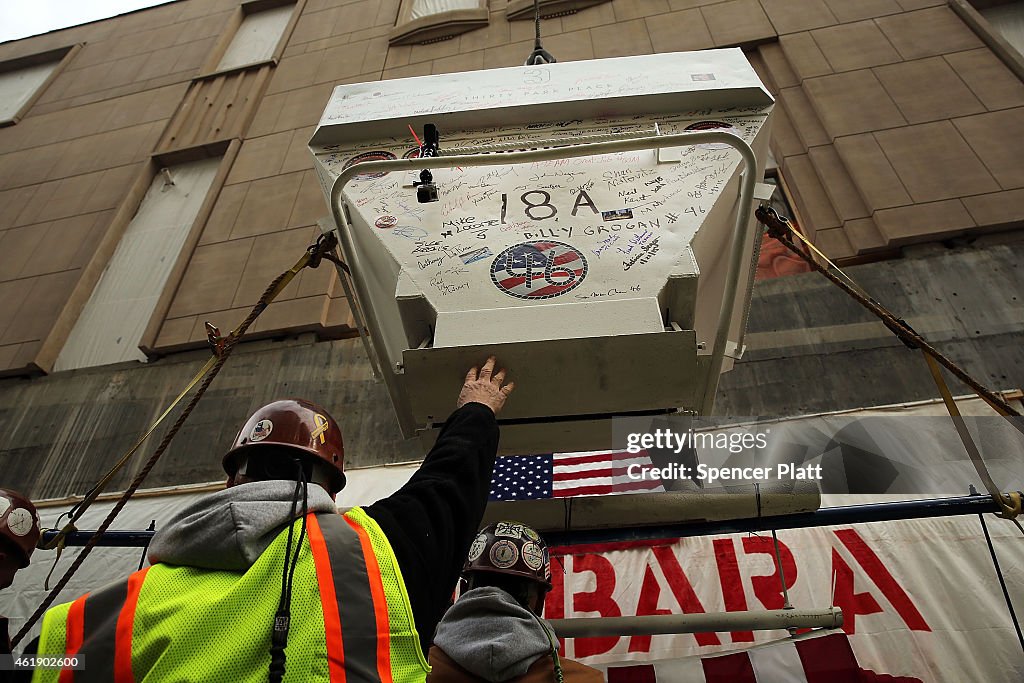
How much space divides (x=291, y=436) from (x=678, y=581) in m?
2.87

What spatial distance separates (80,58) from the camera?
1326 cm

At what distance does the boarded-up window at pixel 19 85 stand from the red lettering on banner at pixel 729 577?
15.5m

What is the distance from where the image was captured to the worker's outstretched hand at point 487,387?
211cm

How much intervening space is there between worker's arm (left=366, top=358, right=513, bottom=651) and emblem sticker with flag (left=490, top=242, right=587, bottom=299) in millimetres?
719

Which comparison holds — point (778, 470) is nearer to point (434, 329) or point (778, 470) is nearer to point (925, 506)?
point (925, 506)

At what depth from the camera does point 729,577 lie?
3783 mm

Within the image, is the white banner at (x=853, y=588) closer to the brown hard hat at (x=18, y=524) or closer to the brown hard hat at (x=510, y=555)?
the brown hard hat at (x=510, y=555)

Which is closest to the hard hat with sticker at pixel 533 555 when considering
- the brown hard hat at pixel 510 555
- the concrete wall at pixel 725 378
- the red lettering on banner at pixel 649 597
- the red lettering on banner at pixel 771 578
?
the brown hard hat at pixel 510 555

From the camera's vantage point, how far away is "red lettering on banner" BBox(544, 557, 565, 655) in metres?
3.85

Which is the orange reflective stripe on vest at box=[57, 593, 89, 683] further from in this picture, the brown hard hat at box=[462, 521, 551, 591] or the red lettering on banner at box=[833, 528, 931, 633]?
the red lettering on banner at box=[833, 528, 931, 633]

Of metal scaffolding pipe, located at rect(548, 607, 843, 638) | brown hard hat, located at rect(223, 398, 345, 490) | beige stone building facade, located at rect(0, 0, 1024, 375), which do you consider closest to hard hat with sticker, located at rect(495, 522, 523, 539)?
metal scaffolding pipe, located at rect(548, 607, 843, 638)

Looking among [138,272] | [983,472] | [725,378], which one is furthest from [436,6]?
[983,472]

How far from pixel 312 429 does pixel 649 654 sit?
254 centimetres

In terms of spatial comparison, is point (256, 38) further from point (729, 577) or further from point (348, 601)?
point (348, 601)
